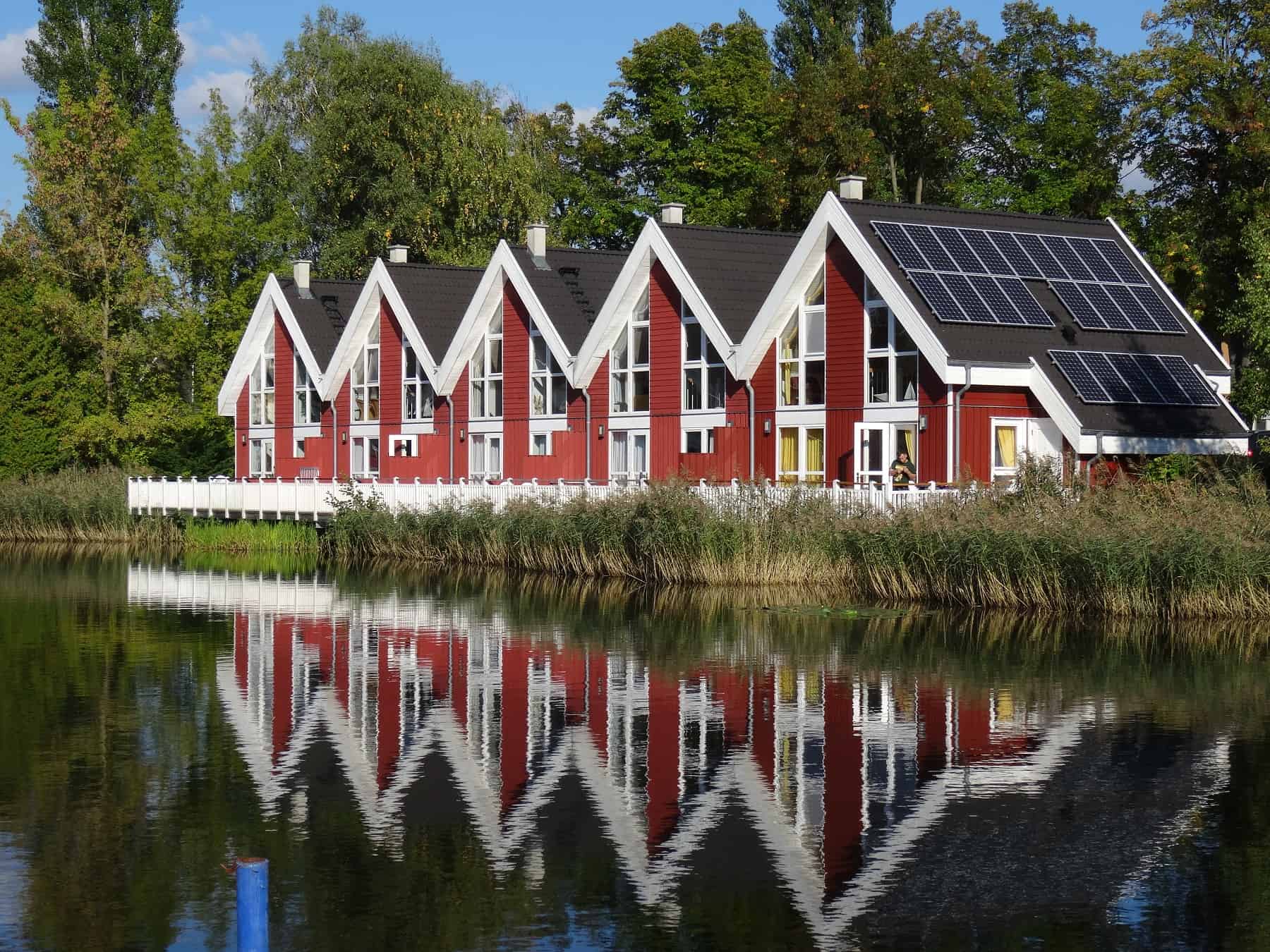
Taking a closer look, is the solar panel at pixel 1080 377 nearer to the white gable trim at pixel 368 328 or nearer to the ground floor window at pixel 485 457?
the ground floor window at pixel 485 457

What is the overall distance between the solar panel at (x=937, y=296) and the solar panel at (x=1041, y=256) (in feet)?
12.5

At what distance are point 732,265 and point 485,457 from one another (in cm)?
1060

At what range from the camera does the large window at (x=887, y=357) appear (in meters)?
38.2

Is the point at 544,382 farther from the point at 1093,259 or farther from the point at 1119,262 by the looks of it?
the point at 1119,262

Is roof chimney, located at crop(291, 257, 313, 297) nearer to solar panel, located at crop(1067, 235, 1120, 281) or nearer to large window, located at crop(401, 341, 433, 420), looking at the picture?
large window, located at crop(401, 341, 433, 420)

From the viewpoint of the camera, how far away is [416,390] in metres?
54.3

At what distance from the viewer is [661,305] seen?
4522 cm

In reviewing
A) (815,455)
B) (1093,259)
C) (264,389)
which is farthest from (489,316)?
(1093,259)

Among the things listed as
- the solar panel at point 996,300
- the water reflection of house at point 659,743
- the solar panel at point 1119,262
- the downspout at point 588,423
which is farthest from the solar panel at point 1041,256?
the water reflection of house at point 659,743

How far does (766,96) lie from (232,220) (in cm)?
1958

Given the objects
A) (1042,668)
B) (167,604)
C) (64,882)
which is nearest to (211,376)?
(167,604)

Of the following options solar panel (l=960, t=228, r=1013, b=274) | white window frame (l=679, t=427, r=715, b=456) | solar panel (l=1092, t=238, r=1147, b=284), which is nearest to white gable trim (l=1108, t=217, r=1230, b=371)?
solar panel (l=1092, t=238, r=1147, b=284)

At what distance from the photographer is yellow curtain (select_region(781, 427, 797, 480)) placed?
135 ft

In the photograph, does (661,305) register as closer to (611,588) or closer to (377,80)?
(611,588)
